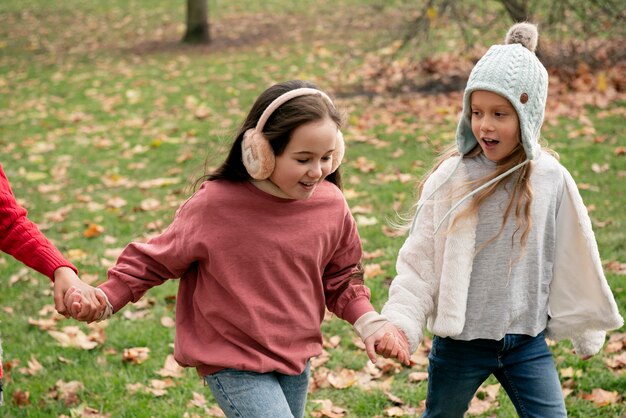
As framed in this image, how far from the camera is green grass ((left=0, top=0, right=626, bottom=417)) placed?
13.8ft

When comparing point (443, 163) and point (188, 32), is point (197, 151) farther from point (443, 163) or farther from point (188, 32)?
point (188, 32)

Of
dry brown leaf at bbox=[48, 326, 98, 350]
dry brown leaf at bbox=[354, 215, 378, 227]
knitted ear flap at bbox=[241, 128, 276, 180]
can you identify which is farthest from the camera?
dry brown leaf at bbox=[354, 215, 378, 227]

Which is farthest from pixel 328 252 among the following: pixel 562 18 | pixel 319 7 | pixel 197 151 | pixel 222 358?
pixel 319 7

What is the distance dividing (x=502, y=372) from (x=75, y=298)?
145 cm

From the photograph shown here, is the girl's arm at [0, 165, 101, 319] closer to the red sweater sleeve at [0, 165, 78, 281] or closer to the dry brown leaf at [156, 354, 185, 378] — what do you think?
the red sweater sleeve at [0, 165, 78, 281]

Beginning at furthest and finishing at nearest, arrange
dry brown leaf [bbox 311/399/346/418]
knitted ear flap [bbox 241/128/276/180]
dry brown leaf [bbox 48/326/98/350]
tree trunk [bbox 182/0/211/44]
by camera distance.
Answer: tree trunk [bbox 182/0/211/44], dry brown leaf [bbox 48/326/98/350], dry brown leaf [bbox 311/399/346/418], knitted ear flap [bbox 241/128/276/180]

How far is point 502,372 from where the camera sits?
9.00 feet

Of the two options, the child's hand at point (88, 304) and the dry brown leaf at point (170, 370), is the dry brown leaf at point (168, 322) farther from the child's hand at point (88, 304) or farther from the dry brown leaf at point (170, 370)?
the child's hand at point (88, 304)

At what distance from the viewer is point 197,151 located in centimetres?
852

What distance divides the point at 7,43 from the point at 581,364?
15.4m

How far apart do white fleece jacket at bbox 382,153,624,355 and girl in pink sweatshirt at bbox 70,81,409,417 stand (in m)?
0.15

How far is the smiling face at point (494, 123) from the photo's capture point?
2.59 meters

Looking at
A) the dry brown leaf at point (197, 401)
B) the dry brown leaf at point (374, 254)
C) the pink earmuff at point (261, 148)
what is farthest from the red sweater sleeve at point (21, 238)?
the dry brown leaf at point (374, 254)

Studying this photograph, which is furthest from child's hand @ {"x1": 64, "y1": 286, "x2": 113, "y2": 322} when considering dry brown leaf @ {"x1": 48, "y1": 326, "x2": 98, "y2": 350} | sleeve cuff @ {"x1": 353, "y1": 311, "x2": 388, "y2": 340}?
dry brown leaf @ {"x1": 48, "y1": 326, "x2": 98, "y2": 350}
